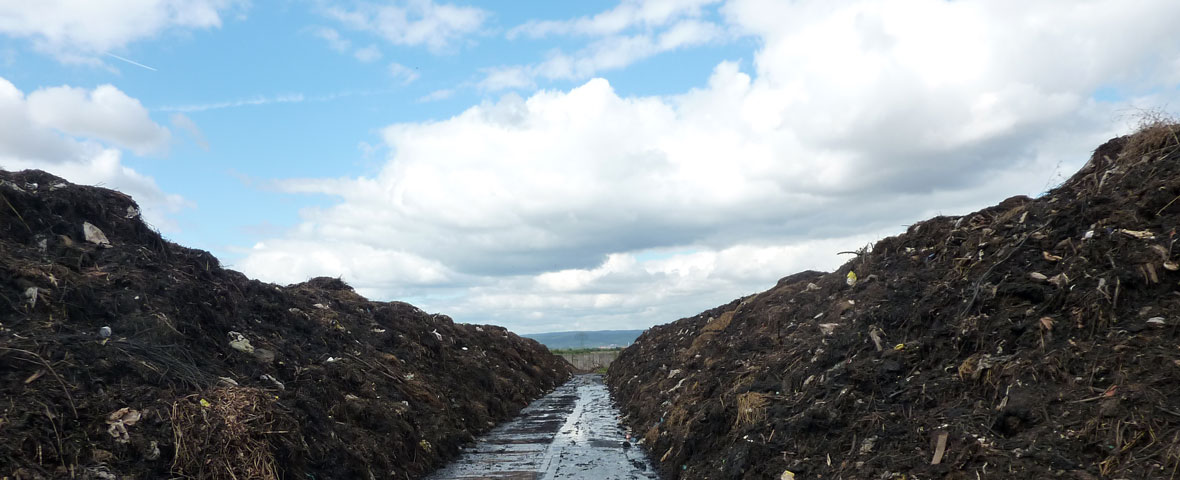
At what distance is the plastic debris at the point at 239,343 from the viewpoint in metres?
8.90

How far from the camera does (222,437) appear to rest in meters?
6.05

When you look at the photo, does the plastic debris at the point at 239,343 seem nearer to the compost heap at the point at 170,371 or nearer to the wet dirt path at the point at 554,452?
the compost heap at the point at 170,371

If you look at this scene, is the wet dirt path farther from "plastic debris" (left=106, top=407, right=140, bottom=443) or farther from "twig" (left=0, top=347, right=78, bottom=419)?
"twig" (left=0, top=347, right=78, bottom=419)

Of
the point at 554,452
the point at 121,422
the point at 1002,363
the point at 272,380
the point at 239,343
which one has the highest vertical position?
the point at 239,343

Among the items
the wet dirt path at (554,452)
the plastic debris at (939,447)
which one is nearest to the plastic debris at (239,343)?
the wet dirt path at (554,452)

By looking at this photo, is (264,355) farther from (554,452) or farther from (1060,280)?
(1060,280)

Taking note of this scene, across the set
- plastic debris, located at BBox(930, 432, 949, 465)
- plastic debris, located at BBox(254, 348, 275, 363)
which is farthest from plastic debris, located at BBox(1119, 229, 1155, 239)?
plastic debris, located at BBox(254, 348, 275, 363)

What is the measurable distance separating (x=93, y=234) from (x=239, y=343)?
2764mm

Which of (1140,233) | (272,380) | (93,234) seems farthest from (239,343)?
(1140,233)

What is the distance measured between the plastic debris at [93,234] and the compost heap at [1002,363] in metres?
8.93

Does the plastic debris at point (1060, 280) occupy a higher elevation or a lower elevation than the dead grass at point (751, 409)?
higher

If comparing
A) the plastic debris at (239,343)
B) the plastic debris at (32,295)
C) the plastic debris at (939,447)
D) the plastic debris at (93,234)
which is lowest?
the plastic debris at (939,447)

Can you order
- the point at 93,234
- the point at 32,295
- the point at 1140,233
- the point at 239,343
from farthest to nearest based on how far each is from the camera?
the point at 93,234
the point at 239,343
the point at 32,295
the point at 1140,233

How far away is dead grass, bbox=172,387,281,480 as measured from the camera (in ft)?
18.9
